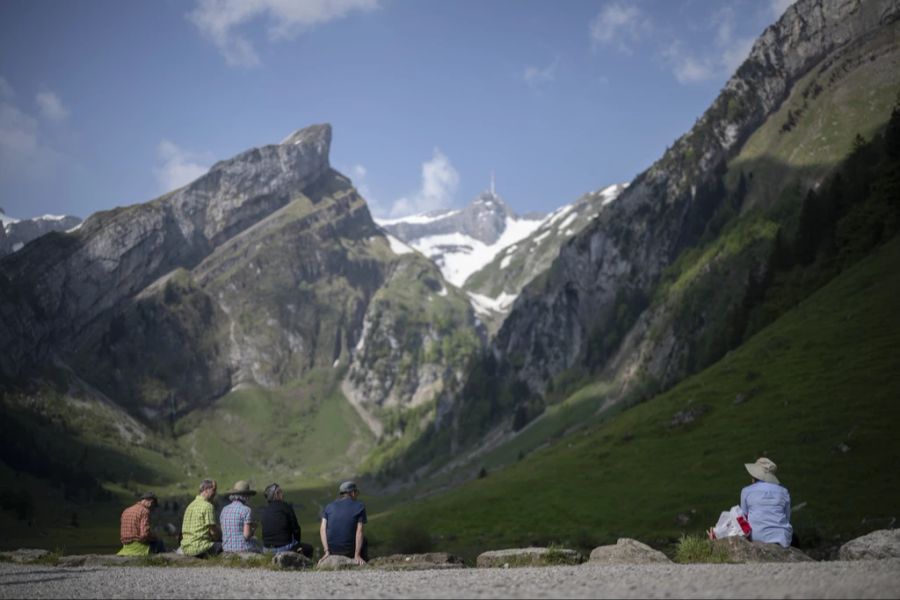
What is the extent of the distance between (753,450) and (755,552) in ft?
228

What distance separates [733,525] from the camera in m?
22.2

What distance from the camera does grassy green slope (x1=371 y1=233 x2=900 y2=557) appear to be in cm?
6606

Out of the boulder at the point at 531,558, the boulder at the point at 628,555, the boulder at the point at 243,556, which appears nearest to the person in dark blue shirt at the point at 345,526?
the boulder at the point at 243,556

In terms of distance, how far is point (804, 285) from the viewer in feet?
447

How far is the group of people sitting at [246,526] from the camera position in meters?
22.7

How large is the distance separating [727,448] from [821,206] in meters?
84.2

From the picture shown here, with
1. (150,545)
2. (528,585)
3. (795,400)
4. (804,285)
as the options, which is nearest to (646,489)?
(795,400)

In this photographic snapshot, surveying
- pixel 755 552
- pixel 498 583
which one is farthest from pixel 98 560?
pixel 755 552

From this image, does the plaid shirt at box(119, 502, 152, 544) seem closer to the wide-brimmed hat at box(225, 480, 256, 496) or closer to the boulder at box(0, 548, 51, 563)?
the wide-brimmed hat at box(225, 480, 256, 496)

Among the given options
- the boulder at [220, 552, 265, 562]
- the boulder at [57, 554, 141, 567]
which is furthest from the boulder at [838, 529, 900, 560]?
the boulder at [57, 554, 141, 567]

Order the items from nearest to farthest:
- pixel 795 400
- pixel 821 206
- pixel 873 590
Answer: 1. pixel 873 590
2. pixel 795 400
3. pixel 821 206

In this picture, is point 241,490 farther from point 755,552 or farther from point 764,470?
point 764,470

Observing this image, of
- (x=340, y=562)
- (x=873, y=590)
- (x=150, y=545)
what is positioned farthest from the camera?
(x=150, y=545)

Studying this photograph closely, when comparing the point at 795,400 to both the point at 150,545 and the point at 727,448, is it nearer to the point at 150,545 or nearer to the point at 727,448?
the point at 727,448
